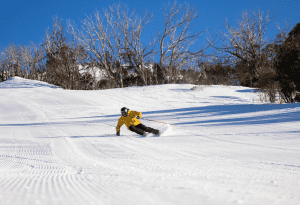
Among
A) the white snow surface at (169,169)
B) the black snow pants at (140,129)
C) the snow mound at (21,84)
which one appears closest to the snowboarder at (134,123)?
the black snow pants at (140,129)

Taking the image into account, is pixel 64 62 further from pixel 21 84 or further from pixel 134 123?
pixel 134 123

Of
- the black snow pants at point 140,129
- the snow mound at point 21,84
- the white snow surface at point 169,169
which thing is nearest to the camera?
the white snow surface at point 169,169

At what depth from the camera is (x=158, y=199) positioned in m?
1.86

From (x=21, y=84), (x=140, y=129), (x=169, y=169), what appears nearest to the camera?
(x=169, y=169)

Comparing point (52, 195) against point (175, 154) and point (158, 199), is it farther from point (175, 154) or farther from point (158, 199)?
point (175, 154)

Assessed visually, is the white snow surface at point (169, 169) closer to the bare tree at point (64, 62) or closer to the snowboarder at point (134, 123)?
the snowboarder at point (134, 123)

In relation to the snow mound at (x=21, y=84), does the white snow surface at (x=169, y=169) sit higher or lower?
lower

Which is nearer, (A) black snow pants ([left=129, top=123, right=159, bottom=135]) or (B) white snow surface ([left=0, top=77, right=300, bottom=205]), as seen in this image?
(B) white snow surface ([left=0, top=77, right=300, bottom=205])

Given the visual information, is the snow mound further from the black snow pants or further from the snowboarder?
the black snow pants

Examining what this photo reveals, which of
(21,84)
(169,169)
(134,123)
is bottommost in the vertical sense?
(169,169)

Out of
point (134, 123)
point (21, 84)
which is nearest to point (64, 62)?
point (21, 84)

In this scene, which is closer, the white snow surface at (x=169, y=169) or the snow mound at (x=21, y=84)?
the white snow surface at (x=169, y=169)

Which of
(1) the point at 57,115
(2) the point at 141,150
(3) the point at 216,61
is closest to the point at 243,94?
(3) the point at 216,61

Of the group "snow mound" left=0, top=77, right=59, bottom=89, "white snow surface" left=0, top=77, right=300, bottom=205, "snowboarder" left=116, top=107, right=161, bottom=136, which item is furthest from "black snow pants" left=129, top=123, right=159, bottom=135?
"snow mound" left=0, top=77, right=59, bottom=89
